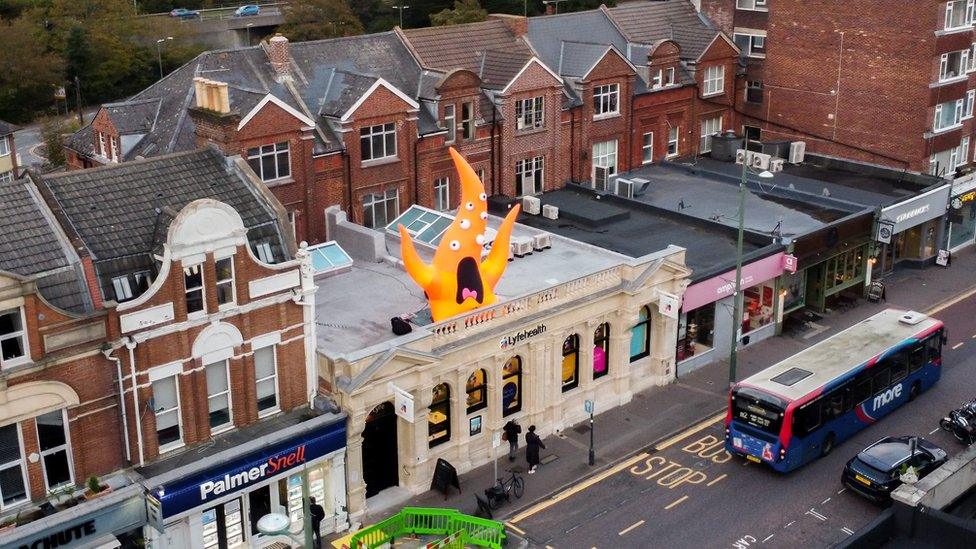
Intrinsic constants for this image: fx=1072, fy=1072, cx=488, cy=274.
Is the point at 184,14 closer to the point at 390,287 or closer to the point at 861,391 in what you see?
the point at 390,287

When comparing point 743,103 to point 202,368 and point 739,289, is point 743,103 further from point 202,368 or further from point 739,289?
point 202,368

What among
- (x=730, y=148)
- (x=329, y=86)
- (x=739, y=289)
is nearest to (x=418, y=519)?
(x=739, y=289)

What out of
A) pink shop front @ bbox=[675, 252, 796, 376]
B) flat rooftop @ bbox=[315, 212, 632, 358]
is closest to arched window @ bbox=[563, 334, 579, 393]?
flat rooftop @ bbox=[315, 212, 632, 358]

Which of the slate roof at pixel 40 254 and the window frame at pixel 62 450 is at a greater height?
the slate roof at pixel 40 254

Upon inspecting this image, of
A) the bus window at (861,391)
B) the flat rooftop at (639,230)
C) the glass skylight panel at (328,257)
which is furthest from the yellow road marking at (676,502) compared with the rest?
the glass skylight panel at (328,257)

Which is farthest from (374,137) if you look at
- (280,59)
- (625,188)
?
(625,188)

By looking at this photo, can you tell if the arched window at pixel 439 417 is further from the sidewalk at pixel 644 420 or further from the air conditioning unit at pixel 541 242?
the air conditioning unit at pixel 541 242
